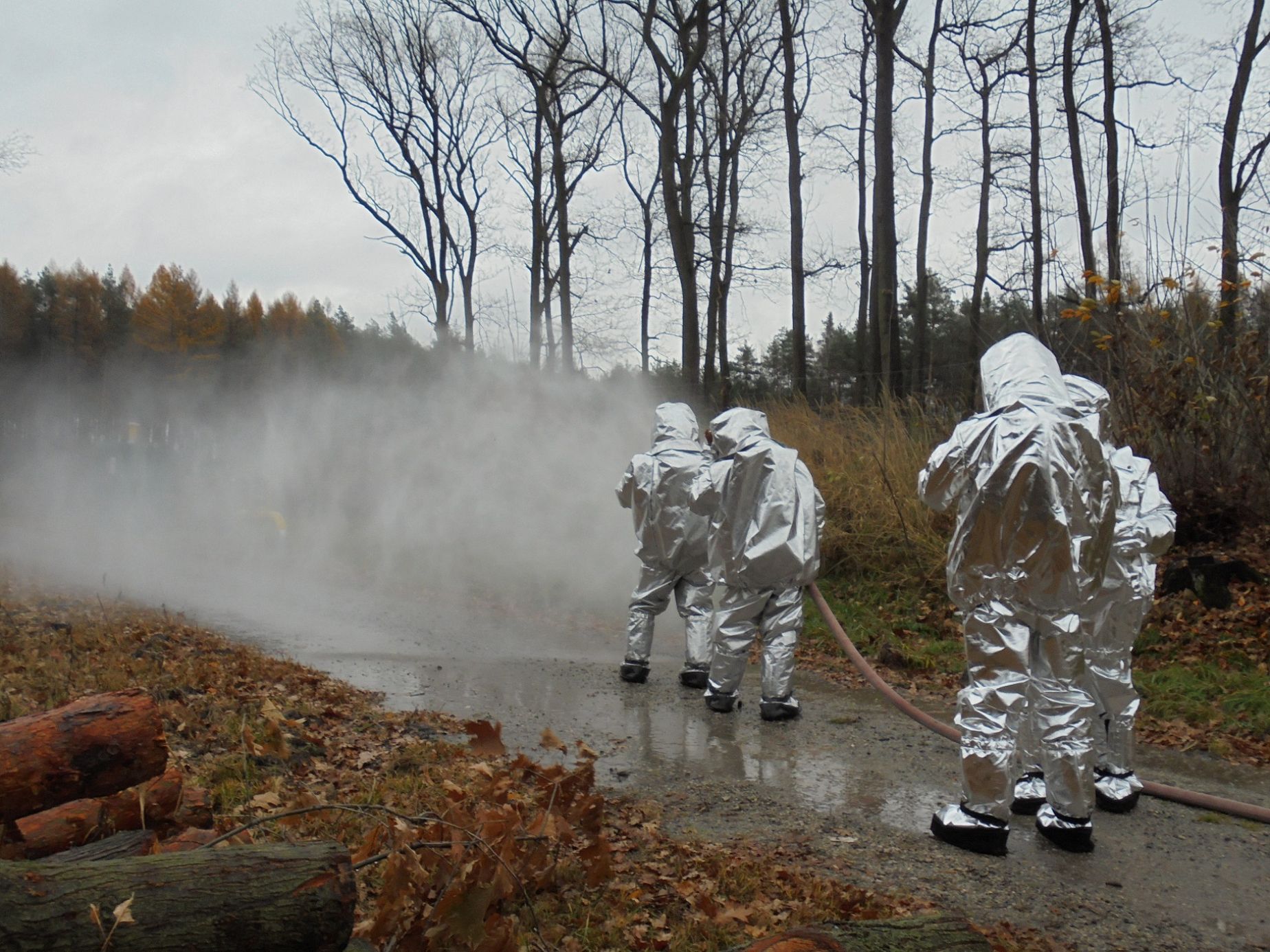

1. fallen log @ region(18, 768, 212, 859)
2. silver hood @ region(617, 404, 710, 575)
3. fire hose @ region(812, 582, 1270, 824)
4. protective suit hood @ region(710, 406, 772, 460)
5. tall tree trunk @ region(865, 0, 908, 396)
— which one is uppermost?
tall tree trunk @ region(865, 0, 908, 396)

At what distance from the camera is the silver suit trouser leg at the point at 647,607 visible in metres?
7.95

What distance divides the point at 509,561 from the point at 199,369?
79.6 feet

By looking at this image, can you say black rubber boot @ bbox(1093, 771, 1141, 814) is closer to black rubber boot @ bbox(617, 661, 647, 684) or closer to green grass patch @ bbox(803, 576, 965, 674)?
green grass patch @ bbox(803, 576, 965, 674)

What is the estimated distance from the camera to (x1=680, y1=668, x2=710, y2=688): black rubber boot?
769cm

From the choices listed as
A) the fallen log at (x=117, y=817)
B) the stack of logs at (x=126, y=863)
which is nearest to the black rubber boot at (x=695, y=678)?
the fallen log at (x=117, y=817)

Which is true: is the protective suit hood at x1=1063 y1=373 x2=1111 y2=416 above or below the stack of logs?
above

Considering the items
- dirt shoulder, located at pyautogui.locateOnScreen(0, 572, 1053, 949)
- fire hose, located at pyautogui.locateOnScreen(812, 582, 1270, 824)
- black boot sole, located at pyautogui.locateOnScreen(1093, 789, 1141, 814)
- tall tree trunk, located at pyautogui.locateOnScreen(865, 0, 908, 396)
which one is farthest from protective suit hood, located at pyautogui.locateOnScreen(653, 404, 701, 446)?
tall tree trunk, located at pyautogui.locateOnScreen(865, 0, 908, 396)

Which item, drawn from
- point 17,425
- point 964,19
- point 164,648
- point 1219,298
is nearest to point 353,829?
point 164,648

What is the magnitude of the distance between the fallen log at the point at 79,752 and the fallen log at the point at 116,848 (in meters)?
0.15

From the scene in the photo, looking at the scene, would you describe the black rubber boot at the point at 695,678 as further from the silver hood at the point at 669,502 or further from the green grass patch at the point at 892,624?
the green grass patch at the point at 892,624

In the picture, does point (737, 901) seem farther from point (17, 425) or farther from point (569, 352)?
point (17, 425)

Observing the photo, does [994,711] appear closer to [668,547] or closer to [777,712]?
[777,712]

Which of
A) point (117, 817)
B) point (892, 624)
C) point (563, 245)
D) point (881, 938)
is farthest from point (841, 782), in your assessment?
point (563, 245)

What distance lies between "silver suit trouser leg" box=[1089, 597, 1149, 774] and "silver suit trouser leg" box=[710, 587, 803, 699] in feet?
6.97
